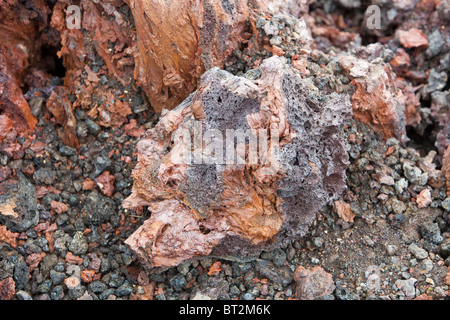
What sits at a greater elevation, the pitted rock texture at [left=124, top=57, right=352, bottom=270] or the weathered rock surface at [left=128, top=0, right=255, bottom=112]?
the weathered rock surface at [left=128, top=0, right=255, bottom=112]

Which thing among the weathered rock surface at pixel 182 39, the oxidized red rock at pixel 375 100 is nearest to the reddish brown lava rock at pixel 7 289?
the weathered rock surface at pixel 182 39

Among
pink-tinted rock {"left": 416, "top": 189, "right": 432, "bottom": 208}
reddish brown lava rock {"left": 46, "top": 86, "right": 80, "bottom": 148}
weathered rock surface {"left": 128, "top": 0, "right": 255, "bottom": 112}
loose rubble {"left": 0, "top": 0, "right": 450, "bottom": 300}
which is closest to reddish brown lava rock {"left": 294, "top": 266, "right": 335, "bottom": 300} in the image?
loose rubble {"left": 0, "top": 0, "right": 450, "bottom": 300}

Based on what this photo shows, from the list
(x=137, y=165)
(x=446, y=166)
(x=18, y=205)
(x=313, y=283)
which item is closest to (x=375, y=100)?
(x=446, y=166)

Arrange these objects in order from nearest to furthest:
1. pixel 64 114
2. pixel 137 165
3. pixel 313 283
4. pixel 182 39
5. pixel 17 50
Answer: pixel 313 283 < pixel 137 165 < pixel 182 39 < pixel 64 114 < pixel 17 50

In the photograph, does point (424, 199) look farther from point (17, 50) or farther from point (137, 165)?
point (17, 50)

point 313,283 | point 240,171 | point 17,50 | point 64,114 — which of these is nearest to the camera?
point 240,171

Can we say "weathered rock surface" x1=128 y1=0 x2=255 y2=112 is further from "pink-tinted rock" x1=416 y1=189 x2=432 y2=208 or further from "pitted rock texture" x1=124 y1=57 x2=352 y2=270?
"pink-tinted rock" x1=416 y1=189 x2=432 y2=208
